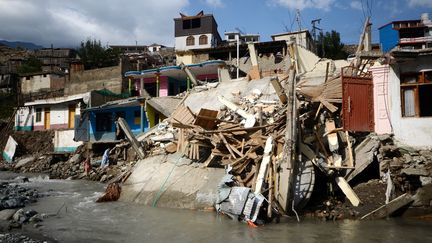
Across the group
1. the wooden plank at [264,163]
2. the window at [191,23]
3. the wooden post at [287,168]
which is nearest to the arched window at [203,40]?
the window at [191,23]

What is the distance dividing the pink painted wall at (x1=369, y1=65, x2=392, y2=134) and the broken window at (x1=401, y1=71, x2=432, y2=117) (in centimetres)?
50

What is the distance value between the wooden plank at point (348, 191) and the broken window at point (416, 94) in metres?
3.35

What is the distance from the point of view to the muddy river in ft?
29.0

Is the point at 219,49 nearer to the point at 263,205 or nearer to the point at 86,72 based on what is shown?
the point at 86,72

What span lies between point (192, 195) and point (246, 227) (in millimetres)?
2837

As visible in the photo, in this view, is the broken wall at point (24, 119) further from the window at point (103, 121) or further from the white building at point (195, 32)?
the white building at point (195, 32)

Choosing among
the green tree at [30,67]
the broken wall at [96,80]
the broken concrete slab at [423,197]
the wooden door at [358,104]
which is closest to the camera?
the broken concrete slab at [423,197]

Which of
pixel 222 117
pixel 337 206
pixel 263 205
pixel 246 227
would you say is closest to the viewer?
pixel 246 227

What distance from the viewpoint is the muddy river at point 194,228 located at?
8.85m

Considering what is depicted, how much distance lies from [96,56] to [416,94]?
4327cm

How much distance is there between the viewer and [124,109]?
2853 centimetres

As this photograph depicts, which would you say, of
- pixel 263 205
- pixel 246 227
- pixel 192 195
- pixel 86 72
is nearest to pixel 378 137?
pixel 263 205

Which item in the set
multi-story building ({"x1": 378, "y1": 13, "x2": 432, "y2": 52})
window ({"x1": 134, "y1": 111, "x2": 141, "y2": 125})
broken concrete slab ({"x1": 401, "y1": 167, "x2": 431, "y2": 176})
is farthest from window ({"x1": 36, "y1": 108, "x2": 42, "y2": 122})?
multi-story building ({"x1": 378, "y1": 13, "x2": 432, "y2": 52})

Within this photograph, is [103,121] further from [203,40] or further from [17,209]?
[203,40]
